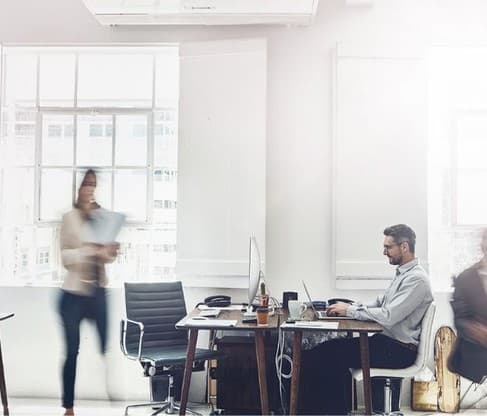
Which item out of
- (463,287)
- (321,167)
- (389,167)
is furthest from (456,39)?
(463,287)

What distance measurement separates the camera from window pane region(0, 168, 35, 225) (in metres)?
5.48

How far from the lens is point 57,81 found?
18.2 ft

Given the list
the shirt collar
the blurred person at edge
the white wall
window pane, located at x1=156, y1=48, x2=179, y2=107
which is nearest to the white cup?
the white wall

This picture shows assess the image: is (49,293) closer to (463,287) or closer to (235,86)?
(235,86)

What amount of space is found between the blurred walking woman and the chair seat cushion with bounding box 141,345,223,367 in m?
0.43

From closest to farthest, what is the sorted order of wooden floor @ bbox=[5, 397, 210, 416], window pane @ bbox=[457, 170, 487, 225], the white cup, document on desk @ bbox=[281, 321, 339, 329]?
document on desk @ bbox=[281, 321, 339, 329] → the white cup → wooden floor @ bbox=[5, 397, 210, 416] → window pane @ bbox=[457, 170, 487, 225]

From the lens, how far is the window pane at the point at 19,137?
5.50 metres

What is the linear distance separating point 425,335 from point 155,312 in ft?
6.71

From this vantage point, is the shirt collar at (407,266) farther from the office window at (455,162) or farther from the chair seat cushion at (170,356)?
the chair seat cushion at (170,356)

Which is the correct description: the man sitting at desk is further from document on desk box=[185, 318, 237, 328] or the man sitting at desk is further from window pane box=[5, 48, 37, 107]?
window pane box=[5, 48, 37, 107]

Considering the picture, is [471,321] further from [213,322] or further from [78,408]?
[78,408]

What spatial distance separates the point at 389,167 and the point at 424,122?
459mm

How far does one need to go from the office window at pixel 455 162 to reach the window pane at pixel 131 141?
2.51 metres

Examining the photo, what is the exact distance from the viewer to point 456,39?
16.8 feet
